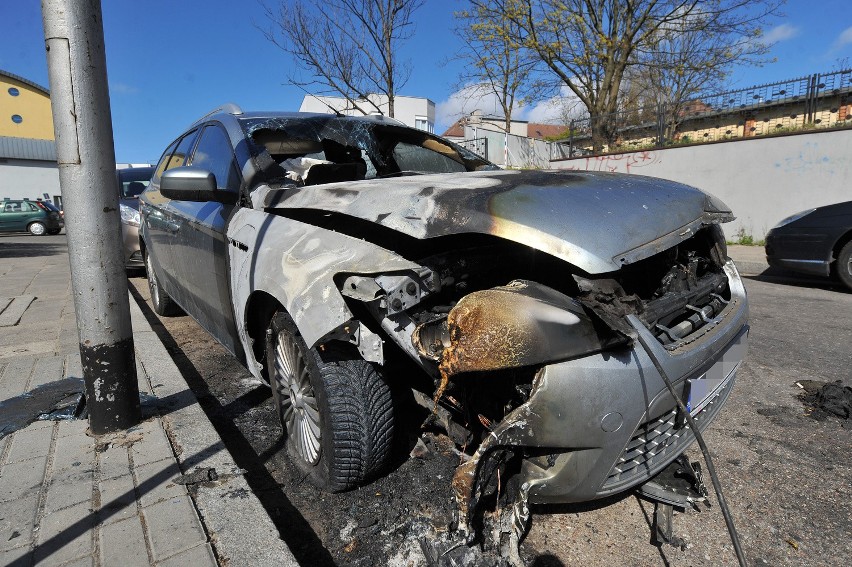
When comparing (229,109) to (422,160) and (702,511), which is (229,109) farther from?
(702,511)

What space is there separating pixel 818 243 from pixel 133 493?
744cm

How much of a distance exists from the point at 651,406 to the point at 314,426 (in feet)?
4.48

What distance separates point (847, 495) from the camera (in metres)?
2.24

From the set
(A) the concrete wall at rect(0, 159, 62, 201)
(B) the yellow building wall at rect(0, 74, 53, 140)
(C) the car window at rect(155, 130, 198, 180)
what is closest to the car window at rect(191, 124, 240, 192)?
(C) the car window at rect(155, 130, 198, 180)

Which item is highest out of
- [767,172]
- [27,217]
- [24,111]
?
[24,111]

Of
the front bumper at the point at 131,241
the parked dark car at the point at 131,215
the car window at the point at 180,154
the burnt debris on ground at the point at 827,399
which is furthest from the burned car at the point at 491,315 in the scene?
the front bumper at the point at 131,241

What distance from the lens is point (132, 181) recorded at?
31.6ft

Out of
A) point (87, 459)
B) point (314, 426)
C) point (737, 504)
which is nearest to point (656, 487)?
point (737, 504)

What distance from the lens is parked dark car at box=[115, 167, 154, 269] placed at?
728cm

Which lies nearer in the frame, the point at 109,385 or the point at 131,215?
the point at 109,385

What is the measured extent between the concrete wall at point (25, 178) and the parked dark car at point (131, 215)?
3145 centimetres

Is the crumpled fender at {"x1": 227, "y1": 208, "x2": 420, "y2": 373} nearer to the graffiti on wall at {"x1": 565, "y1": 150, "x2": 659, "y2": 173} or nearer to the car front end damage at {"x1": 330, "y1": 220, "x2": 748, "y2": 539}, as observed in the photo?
the car front end damage at {"x1": 330, "y1": 220, "x2": 748, "y2": 539}

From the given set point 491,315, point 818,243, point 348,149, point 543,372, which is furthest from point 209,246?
point 818,243

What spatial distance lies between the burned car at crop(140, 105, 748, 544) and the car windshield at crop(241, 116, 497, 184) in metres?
0.13
